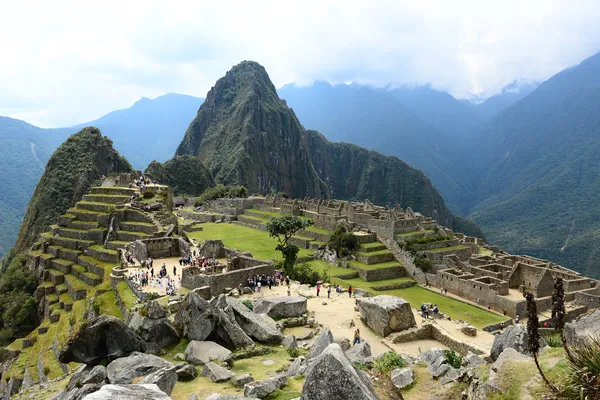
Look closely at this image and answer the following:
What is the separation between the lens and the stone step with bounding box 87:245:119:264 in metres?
27.2

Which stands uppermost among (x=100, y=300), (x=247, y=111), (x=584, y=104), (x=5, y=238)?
(x=584, y=104)

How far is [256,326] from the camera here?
1188 cm

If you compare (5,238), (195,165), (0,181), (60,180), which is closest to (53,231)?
Answer: (60,180)

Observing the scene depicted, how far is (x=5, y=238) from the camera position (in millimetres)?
91688

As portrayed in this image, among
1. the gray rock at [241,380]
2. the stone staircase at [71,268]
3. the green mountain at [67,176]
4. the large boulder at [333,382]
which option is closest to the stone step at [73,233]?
the stone staircase at [71,268]

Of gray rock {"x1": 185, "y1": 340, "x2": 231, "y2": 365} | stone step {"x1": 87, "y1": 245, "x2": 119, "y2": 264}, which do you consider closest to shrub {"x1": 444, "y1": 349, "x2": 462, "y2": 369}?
gray rock {"x1": 185, "y1": 340, "x2": 231, "y2": 365}

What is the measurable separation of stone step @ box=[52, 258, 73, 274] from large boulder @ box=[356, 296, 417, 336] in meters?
24.0

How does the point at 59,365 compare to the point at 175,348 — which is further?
the point at 59,365

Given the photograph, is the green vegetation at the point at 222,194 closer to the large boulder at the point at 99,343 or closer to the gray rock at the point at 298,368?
the large boulder at the point at 99,343

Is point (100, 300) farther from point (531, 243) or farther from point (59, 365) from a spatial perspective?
point (531, 243)

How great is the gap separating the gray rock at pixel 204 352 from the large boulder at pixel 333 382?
5596 mm

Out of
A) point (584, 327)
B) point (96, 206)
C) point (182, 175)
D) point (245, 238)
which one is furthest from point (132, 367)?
point (182, 175)

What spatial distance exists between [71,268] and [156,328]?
2275 centimetres

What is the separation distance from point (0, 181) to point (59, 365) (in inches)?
5066
